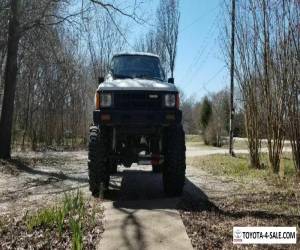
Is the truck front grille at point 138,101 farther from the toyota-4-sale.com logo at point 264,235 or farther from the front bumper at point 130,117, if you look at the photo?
the toyota-4-sale.com logo at point 264,235

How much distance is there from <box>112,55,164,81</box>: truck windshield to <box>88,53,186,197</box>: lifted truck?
2.84ft

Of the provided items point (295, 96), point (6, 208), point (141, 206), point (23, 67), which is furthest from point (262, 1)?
point (23, 67)

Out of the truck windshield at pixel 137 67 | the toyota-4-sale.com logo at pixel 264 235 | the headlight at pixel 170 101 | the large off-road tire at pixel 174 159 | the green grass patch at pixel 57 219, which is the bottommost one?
the toyota-4-sale.com logo at pixel 264 235

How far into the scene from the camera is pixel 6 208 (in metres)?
8.70

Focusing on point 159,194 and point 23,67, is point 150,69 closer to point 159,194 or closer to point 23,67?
point 159,194

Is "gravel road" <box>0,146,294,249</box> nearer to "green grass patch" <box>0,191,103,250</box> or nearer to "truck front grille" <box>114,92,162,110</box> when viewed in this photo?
"green grass patch" <box>0,191,103,250</box>

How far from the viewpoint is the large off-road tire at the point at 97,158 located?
358 inches

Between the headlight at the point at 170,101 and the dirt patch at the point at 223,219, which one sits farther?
the headlight at the point at 170,101

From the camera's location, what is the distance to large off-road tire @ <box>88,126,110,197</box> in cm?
910

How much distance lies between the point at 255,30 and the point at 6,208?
826cm

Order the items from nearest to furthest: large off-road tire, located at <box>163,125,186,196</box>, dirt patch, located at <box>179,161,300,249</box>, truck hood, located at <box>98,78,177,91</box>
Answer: dirt patch, located at <box>179,161,300,249</box>
truck hood, located at <box>98,78,177,91</box>
large off-road tire, located at <box>163,125,186,196</box>

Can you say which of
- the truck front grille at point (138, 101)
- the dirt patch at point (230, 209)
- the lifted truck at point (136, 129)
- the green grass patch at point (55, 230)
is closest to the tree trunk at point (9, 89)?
the dirt patch at point (230, 209)

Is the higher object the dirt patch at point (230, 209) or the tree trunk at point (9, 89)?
the tree trunk at point (9, 89)

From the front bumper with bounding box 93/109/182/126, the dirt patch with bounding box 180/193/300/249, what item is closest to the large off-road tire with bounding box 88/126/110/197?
the front bumper with bounding box 93/109/182/126
